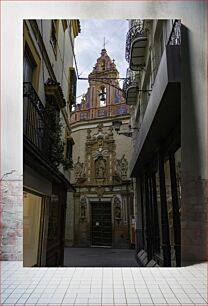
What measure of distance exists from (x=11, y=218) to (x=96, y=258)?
0.85 metres

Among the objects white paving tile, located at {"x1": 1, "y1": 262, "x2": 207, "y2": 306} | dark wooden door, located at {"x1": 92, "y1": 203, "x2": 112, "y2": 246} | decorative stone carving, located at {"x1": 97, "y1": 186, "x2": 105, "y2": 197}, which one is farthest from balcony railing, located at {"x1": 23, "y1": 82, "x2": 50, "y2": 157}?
white paving tile, located at {"x1": 1, "y1": 262, "x2": 207, "y2": 306}

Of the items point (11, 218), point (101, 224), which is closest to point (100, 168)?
point (101, 224)

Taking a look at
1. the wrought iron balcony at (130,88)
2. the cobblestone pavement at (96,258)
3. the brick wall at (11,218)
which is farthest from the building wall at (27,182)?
the wrought iron balcony at (130,88)

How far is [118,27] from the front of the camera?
262 centimetres

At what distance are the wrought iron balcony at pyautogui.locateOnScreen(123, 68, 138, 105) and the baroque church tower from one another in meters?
0.07

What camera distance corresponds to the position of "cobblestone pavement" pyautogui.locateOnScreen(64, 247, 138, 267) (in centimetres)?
260

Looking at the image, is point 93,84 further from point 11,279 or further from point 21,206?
point 11,279

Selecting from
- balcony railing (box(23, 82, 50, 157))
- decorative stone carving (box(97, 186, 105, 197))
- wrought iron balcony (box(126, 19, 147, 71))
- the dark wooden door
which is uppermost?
wrought iron balcony (box(126, 19, 147, 71))

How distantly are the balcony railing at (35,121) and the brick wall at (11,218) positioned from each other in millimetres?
398

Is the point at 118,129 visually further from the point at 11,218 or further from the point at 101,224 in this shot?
the point at 11,218

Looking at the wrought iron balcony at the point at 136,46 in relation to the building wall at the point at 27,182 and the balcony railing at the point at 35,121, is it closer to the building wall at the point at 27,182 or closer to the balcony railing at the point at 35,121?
the building wall at the point at 27,182

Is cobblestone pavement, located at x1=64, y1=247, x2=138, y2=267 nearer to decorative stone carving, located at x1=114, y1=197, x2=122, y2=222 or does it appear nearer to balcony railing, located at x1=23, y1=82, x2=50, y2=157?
decorative stone carving, located at x1=114, y1=197, x2=122, y2=222

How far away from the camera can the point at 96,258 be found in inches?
106

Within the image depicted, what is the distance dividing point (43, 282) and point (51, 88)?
1.71m
